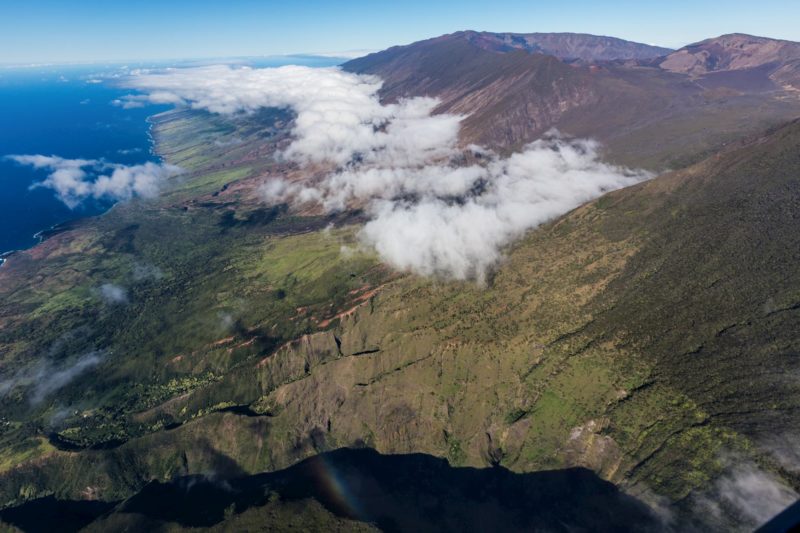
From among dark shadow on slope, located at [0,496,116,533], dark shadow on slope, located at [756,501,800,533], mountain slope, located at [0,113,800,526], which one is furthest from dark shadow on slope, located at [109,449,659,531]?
dark shadow on slope, located at [756,501,800,533]

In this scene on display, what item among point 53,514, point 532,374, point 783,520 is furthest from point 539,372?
point 53,514

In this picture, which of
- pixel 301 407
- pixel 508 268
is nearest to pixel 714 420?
pixel 508 268

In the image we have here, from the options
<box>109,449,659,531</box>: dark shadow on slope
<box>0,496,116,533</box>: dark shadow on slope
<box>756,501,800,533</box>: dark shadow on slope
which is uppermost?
<box>756,501,800,533</box>: dark shadow on slope

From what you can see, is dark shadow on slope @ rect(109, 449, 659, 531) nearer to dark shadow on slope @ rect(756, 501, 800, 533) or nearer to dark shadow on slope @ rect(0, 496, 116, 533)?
dark shadow on slope @ rect(0, 496, 116, 533)

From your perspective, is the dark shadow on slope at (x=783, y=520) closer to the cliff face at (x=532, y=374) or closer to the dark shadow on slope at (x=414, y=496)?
Result: the cliff face at (x=532, y=374)

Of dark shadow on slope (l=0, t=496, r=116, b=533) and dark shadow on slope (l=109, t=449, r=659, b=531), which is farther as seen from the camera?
dark shadow on slope (l=0, t=496, r=116, b=533)

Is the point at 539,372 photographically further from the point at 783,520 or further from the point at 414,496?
the point at 783,520

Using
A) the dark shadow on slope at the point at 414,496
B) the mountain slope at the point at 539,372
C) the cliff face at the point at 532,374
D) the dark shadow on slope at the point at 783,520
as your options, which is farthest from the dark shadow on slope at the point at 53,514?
the dark shadow on slope at the point at 783,520

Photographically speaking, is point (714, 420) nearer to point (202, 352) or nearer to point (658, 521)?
point (658, 521)

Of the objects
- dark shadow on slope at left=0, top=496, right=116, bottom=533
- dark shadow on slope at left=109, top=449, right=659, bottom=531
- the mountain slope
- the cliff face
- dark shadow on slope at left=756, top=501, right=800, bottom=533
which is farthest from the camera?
dark shadow on slope at left=0, top=496, right=116, bottom=533
